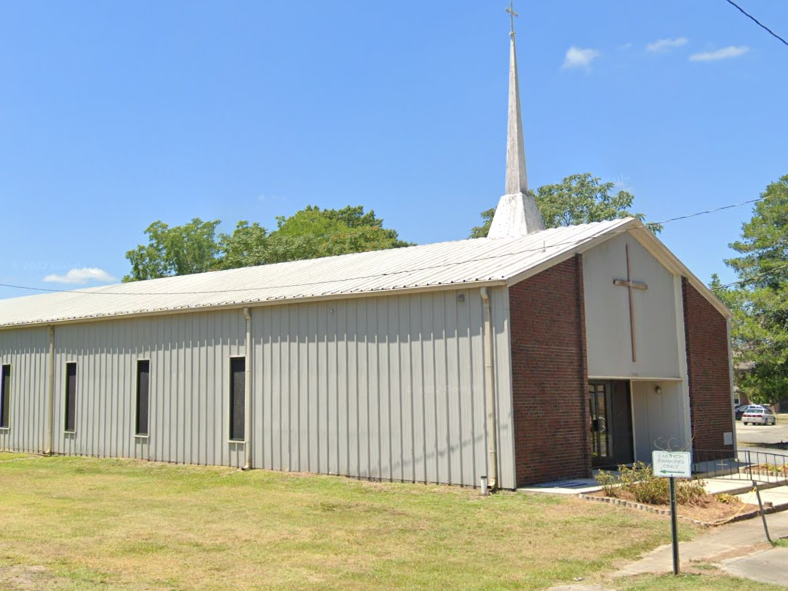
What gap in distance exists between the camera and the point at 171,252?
61.0 metres

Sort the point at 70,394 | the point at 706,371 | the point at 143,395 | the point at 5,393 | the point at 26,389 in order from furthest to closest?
the point at 5,393
the point at 26,389
the point at 70,394
the point at 143,395
the point at 706,371

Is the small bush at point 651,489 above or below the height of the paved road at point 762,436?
above

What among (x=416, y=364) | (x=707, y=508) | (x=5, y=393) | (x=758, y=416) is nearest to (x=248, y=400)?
(x=416, y=364)

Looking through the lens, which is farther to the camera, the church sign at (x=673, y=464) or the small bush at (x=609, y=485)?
the small bush at (x=609, y=485)

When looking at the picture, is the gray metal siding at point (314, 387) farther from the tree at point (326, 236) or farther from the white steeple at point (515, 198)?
the tree at point (326, 236)

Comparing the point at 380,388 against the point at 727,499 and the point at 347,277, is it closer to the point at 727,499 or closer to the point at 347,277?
the point at 347,277

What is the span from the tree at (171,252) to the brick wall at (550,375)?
4705cm

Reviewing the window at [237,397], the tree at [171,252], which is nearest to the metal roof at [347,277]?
the window at [237,397]

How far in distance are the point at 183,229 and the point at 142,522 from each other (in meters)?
51.1

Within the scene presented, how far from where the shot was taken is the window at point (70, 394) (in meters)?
23.2

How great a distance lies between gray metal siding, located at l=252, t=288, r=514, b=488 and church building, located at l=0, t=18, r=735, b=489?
0.04 meters

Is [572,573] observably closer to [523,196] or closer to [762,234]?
[523,196]

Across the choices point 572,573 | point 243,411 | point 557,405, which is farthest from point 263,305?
point 572,573

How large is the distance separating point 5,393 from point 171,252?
119ft
